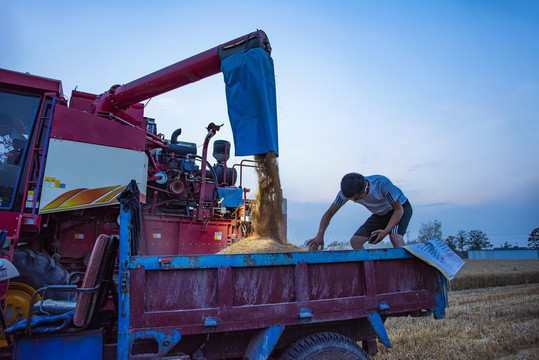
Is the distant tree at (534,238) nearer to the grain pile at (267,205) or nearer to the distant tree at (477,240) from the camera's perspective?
the distant tree at (477,240)

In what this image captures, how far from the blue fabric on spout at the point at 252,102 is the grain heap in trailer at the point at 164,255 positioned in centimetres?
2

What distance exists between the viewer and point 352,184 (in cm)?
414

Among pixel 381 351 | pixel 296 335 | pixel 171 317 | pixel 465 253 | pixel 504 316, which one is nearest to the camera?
pixel 171 317

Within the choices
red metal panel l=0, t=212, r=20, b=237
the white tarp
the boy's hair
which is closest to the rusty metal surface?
the white tarp

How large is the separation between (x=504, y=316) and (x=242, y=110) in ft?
18.1

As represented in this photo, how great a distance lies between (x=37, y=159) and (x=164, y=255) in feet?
9.18

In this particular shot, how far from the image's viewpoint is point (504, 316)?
252 inches

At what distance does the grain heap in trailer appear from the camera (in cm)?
256

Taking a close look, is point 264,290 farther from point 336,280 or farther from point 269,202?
point 269,202

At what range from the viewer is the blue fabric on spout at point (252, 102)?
4.46m

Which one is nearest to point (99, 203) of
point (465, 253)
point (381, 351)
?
point (381, 351)

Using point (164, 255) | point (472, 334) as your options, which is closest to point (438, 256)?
point (164, 255)

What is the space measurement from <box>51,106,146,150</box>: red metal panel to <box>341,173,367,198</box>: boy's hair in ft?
11.2

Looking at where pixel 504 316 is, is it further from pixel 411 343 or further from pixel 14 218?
pixel 14 218
